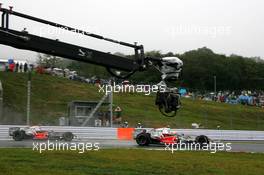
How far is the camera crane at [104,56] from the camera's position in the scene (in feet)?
19.3

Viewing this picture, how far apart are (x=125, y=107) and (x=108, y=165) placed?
2385 centimetres

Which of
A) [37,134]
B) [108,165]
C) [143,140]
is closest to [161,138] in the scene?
[143,140]

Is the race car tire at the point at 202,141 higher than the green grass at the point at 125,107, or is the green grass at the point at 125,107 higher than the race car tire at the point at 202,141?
the green grass at the point at 125,107

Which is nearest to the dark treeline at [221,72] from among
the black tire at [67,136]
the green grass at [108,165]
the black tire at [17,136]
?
the black tire at [67,136]

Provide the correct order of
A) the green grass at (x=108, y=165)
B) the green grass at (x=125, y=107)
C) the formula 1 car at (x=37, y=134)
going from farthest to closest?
the green grass at (x=125, y=107), the formula 1 car at (x=37, y=134), the green grass at (x=108, y=165)

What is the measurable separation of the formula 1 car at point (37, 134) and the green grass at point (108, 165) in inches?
266

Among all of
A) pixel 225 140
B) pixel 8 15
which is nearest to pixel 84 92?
pixel 225 140

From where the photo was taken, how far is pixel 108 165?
1131cm

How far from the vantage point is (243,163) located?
12906 millimetres

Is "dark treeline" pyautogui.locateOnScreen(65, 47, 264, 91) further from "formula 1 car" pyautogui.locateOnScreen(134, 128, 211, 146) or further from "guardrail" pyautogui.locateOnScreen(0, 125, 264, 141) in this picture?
"formula 1 car" pyautogui.locateOnScreen(134, 128, 211, 146)

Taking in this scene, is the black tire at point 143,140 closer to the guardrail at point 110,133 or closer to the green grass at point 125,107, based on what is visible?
the guardrail at point 110,133

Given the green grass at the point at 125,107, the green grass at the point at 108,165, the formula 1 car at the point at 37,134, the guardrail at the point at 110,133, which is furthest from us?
the green grass at the point at 125,107

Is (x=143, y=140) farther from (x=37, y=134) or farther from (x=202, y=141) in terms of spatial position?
(x=37, y=134)

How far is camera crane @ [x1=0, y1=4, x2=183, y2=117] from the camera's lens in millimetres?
5871
